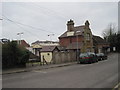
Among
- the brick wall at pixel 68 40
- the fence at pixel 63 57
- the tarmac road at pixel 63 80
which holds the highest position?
the brick wall at pixel 68 40

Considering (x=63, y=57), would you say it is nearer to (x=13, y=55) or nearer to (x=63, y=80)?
(x=13, y=55)

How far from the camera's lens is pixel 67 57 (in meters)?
27.7

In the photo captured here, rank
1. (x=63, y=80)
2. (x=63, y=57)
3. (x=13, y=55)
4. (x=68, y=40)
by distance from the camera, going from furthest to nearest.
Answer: (x=68, y=40)
(x=63, y=57)
(x=13, y=55)
(x=63, y=80)

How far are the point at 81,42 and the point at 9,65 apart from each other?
2161cm

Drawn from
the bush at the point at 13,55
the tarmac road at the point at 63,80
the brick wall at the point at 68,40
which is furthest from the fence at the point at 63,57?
the tarmac road at the point at 63,80

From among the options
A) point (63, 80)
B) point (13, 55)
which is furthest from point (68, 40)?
point (63, 80)

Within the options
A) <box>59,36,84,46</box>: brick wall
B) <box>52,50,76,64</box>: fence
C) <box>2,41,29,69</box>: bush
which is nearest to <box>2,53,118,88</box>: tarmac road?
<box>2,41,29,69</box>: bush

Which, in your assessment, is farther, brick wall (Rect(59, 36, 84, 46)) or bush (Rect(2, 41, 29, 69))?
brick wall (Rect(59, 36, 84, 46))

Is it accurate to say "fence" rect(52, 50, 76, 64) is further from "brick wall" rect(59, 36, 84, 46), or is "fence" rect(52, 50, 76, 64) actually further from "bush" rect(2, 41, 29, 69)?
"brick wall" rect(59, 36, 84, 46)

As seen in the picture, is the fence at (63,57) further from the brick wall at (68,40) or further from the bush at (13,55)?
the brick wall at (68,40)

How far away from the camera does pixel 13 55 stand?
18.3 m

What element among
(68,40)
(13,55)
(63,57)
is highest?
(68,40)

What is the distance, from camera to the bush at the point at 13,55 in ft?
58.2

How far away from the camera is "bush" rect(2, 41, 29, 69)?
17.8 meters
